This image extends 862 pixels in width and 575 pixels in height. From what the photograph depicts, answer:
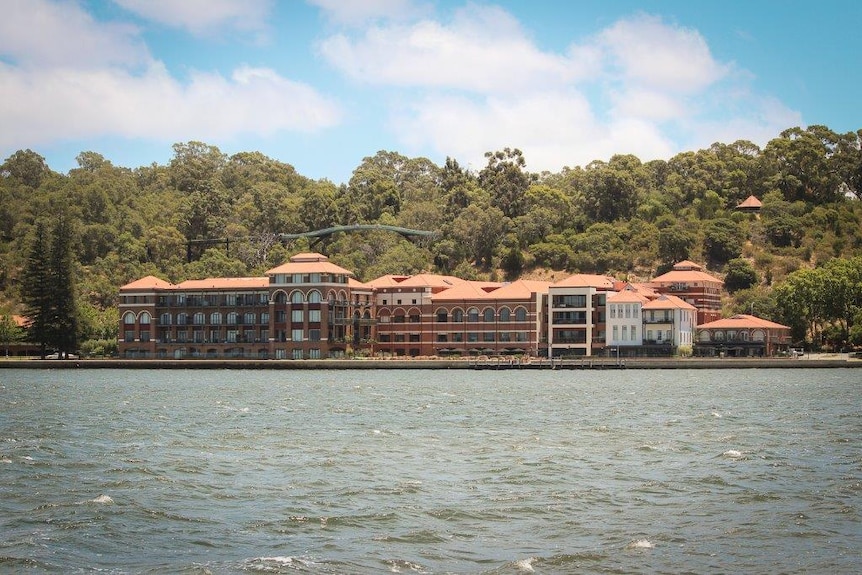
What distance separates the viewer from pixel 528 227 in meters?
178

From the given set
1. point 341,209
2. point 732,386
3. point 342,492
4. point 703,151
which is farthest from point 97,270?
point 342,492

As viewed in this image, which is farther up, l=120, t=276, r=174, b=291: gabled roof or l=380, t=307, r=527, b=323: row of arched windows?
l=120, t=276, r=174, b=291: gabled roof

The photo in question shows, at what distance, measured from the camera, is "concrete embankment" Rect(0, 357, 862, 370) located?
12862 cm

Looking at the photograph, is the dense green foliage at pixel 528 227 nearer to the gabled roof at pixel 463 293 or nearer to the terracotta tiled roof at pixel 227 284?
the terracotta tiled roof at pixel 227 284

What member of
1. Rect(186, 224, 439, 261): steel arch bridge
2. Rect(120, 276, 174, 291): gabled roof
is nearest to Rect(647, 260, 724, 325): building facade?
Rect(186, 224, 439, 261): steel arch bridge

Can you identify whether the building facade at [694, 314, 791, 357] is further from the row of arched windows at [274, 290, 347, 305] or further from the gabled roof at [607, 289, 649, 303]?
the row of arched windows at [274, 290, 347, 305]

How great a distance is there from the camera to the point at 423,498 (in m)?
36.1

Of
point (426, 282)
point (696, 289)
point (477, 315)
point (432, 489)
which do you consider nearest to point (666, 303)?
point (696, 289)

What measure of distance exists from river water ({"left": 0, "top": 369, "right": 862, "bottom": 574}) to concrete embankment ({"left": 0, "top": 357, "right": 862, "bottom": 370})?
56.3 m

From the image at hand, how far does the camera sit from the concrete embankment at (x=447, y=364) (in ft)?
422

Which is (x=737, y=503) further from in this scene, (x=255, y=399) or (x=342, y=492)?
(x=255, y=399)

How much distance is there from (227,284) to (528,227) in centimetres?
4681

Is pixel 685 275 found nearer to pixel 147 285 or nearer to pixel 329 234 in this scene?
pixel 329 234

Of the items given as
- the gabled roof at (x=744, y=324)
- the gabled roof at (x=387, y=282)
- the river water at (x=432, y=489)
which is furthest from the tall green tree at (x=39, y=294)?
the gabled roof at (x=744, y=324)
